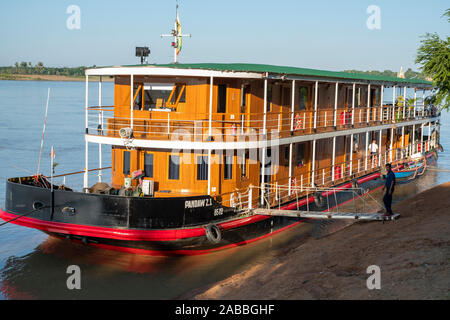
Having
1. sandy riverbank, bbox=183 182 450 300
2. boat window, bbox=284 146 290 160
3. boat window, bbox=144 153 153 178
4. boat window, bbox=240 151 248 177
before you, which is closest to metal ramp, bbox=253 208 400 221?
sandy riverbank, bbox=183 182 450 300

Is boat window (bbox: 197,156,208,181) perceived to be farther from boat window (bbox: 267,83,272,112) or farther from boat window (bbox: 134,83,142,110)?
boat window (bbox: 267,83,272,112)

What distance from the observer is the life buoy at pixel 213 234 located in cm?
1285

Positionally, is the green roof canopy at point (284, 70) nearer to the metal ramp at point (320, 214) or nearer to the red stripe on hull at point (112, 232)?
the metal ramp at point (320, 214)

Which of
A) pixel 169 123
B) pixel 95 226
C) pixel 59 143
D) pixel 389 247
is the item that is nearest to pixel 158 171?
pixel 169 123

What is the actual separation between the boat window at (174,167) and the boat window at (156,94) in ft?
5.22

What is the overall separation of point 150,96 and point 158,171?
2.22 metres

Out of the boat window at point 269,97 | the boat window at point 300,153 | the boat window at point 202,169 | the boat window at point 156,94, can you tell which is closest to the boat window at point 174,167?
the boat window at point 202,169

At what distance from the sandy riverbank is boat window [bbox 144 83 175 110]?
5.31 meters

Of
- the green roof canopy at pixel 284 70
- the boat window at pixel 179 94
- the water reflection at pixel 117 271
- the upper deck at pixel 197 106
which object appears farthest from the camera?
the boat window at pixel 179 94

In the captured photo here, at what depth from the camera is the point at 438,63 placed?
2570 centimetres

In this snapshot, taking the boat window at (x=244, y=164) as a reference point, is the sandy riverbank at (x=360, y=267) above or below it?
below

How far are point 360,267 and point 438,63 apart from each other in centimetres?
1819

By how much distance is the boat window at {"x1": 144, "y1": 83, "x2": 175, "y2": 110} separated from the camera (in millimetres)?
14680
